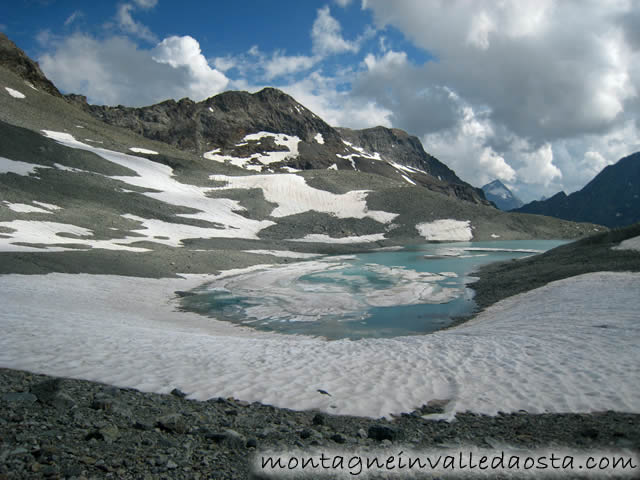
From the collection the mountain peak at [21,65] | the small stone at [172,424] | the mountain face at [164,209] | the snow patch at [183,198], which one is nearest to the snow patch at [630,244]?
the small stone at [172,424]

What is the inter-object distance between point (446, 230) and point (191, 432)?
3095 inches

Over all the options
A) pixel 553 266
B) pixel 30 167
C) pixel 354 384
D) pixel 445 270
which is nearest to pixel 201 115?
pixel 30 167

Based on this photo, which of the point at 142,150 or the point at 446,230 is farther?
the point at 142,150

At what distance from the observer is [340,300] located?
78.5 feet

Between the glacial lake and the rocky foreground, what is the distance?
9781mm

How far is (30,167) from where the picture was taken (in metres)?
54.5

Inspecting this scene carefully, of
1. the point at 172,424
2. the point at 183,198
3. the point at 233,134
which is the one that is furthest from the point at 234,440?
the point at 233,134

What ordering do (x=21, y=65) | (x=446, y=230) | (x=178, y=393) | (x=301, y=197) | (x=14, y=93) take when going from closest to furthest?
(x=178, y=393) < (x=446, y=230) < (x=301, y=197) < (x=14, y=93) < (x=21, y=65)

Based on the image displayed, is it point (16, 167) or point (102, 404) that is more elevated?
point (16, 167)

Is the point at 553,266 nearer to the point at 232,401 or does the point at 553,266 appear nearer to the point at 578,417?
the point at 578,417

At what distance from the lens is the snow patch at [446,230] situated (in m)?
76.6

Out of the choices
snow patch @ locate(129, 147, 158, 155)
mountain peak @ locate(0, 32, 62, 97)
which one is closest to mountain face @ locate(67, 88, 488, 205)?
mountain peak @ locate(0, 32, 62, 97)

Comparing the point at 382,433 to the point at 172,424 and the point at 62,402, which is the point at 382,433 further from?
the point at 62,402

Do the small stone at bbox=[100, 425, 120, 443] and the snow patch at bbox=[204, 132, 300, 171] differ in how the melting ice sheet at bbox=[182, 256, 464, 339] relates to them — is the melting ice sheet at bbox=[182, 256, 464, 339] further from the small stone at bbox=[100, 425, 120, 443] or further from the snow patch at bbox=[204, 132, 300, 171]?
the snow patch at bbox=[204, 132, 300, 171]
